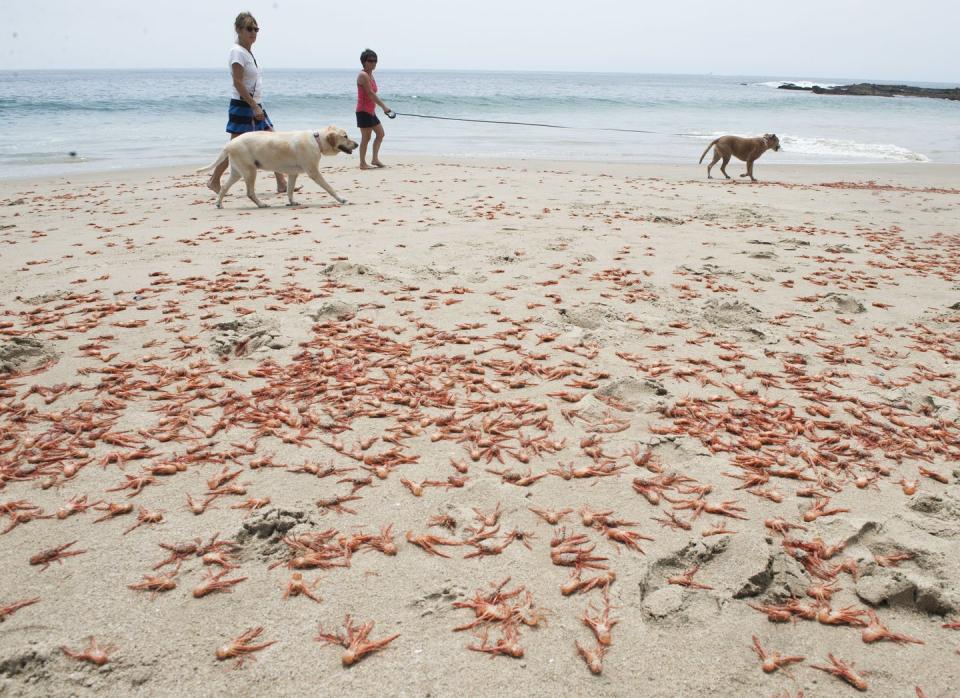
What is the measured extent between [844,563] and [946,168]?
1995 centimetres

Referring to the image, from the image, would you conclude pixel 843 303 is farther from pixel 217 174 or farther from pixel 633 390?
pixel 217 174

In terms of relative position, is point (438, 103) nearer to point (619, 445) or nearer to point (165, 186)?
point (165, 186)

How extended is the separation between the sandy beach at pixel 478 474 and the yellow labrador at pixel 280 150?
2.79 m

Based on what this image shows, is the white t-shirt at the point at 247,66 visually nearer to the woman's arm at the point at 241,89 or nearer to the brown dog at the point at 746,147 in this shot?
the woman's arm at the point at 241,89

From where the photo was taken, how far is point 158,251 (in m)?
6.57

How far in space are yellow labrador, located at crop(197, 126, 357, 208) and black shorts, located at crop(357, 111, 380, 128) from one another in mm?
3508

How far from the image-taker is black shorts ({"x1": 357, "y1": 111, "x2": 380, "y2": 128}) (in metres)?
12.1

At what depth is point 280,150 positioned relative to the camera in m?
8.62

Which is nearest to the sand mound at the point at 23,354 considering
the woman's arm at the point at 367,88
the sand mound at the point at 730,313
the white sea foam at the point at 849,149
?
the sand mound at the point at 730,313

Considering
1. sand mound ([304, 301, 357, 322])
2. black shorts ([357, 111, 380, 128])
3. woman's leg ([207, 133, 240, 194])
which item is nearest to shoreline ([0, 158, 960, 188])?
black shorts ([357, 111, 380, 128])

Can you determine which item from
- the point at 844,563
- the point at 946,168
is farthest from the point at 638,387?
the point at 946,168

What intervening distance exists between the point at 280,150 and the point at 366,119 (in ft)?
13.5

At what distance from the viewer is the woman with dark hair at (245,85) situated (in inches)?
311

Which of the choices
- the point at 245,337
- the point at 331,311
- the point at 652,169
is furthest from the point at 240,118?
the point at 652,169
